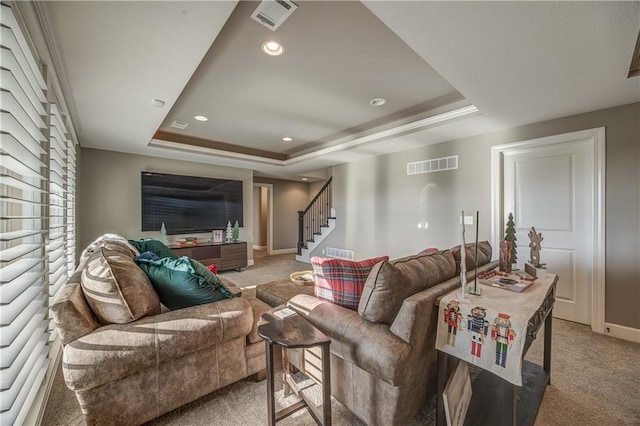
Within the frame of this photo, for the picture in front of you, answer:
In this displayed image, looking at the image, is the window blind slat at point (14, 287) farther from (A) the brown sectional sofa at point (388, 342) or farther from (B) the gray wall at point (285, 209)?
(B) the gray wall at point (285, 209)

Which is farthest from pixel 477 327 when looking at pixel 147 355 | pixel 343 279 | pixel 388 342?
pixel 147 355

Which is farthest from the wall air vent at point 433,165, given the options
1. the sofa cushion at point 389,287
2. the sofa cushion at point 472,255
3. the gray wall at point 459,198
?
the sofa cushion at point 389,287

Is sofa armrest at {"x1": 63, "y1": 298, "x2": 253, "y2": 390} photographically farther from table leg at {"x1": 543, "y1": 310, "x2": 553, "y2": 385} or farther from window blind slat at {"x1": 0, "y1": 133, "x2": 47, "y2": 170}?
table leg at {"x1": 543, "y1": 310, "x2": 553, "y2": 385}

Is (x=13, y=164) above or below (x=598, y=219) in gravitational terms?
above

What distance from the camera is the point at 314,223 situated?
702cm

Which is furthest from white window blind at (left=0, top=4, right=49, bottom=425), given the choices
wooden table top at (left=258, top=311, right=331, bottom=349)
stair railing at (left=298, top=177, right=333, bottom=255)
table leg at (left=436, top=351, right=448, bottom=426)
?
stair railing at (left=298, top=177, right=333, bottom=255)

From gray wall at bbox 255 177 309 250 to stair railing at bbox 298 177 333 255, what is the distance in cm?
108

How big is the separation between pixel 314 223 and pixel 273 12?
5575 mm

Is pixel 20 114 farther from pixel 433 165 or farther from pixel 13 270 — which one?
pixel 433 165

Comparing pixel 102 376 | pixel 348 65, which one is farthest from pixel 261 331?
pixel 348 65

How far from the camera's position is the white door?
2.82 meters

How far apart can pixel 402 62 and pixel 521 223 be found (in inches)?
98.5

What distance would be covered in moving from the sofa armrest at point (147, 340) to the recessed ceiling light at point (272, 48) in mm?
1973

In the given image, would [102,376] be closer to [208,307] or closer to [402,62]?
[208,307]
